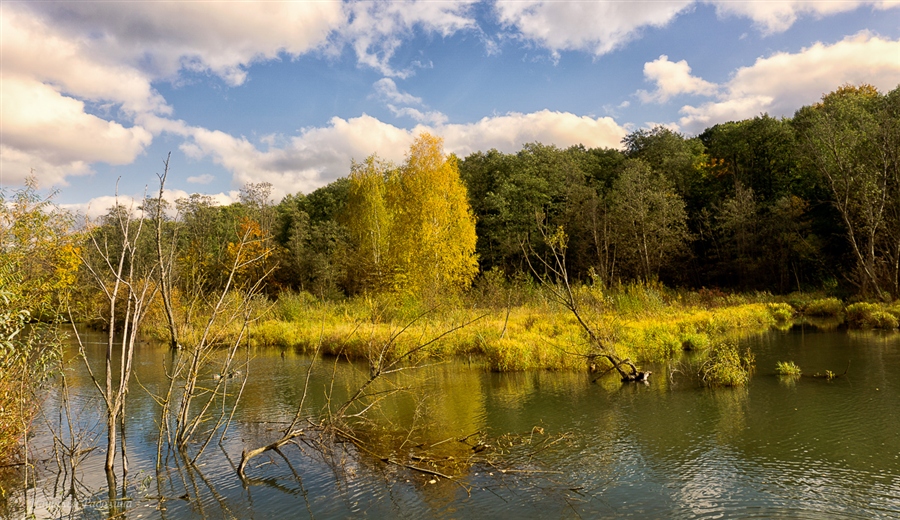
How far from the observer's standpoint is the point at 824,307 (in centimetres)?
2642

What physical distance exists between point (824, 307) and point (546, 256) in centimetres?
1289

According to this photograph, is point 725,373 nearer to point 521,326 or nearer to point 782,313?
point 521,326

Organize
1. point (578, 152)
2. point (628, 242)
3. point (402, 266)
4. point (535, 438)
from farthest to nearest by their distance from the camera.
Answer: point (578, 152)
point (628, 242)
point (402, 266)
point (535, 438)

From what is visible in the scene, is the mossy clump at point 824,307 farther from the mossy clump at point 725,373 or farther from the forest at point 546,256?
the mossy clump at point 725,373

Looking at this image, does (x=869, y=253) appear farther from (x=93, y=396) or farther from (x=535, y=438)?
(x=93, y=396)

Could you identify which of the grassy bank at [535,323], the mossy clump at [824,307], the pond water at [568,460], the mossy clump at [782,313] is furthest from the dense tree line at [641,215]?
the pond water at [568,460]

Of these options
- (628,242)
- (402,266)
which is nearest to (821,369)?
(402,266)

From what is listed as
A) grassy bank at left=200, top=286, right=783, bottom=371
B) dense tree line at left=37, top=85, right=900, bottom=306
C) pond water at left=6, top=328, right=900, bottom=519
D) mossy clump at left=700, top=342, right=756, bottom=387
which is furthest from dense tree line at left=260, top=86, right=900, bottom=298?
pond water at left=6, top=328, right=900, bottom=519

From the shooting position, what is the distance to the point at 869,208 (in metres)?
27.5

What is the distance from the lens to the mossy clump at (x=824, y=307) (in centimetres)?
2595

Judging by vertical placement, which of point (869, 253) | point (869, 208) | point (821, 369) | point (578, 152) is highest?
point (578, 152)

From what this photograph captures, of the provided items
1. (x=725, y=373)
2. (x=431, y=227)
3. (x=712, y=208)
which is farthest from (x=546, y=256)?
(x=725, y=373)

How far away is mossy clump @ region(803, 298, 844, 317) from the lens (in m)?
26.0

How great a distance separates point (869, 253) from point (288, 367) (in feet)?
87.0
